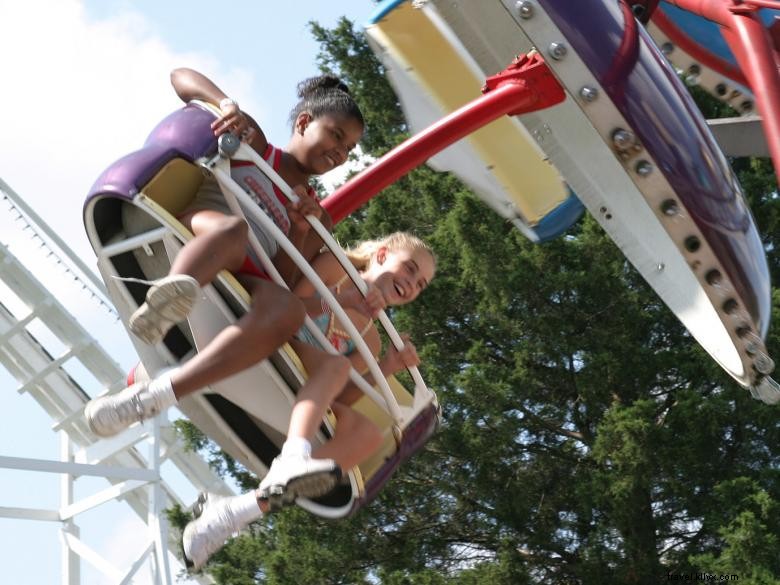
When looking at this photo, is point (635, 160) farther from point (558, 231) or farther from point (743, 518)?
point (743, 518)

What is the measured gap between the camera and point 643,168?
12.7 ft

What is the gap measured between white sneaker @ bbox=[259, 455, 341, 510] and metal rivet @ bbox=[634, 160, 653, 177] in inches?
48.0

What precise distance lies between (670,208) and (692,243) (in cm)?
Result: 12

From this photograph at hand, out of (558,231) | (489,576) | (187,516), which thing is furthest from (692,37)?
(187,516)

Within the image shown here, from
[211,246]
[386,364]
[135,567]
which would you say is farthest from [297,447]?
[135,567]

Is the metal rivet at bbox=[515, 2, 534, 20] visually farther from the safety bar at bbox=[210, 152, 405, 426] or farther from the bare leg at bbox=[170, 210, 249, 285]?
the bare leg at bbox=[170, 210, 249, 285]

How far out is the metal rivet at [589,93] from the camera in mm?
3834

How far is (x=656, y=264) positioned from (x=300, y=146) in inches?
42.8

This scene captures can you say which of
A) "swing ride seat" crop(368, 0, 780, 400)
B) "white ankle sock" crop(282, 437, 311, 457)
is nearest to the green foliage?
"swing ride seat" crop(368, 0, 780, 400)

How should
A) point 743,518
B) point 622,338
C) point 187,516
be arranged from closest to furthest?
point 743,518
point 622,338
point 187,516

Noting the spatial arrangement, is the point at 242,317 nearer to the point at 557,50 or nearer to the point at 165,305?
the point at 165,305

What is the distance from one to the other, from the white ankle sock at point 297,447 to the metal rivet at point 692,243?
4.09ft

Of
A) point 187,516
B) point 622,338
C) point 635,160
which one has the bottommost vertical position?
point 622,338

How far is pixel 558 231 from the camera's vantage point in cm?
514
